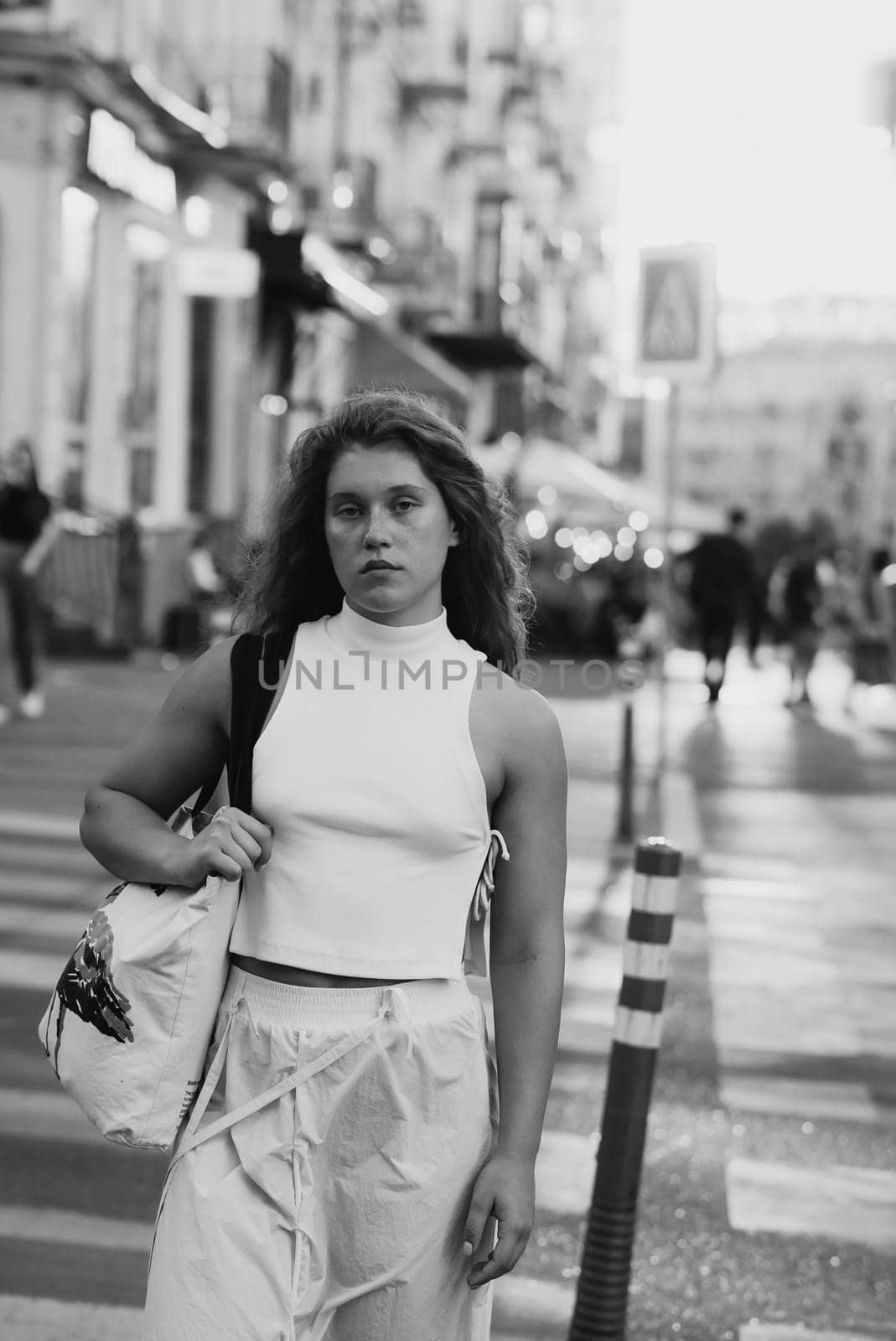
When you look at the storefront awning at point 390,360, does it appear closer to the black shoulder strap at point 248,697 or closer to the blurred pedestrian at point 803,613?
the blurred pedestrian at point 803,613

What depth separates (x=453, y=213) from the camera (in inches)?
1769

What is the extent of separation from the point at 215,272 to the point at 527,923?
79.7 feet

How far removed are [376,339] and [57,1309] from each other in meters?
29.8

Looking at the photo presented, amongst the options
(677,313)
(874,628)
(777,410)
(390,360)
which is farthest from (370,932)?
(777,410)

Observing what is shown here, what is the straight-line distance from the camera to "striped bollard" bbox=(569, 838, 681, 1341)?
12.8 feet

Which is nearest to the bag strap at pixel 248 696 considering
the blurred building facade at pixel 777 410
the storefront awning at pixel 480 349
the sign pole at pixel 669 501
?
the sign pole at pixel 669 501

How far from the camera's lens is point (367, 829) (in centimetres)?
252

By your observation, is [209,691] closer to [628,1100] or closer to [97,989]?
[97,989]

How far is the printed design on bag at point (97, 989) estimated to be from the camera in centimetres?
247

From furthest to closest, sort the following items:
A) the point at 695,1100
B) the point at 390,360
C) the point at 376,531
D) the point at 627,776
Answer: the point at 390,360
the point at 627,776
the point at 695,1100
the point at 376,531

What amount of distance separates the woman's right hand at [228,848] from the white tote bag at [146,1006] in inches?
1.1

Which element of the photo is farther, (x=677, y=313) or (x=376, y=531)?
(x=677, y=313)

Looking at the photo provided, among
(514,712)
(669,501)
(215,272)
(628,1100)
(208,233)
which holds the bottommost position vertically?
(628,1100)

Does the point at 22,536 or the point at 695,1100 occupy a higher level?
the point at 22,536
